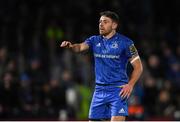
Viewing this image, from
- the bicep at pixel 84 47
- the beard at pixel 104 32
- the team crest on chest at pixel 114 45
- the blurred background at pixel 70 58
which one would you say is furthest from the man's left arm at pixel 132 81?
the blurred background at pixel 70 58

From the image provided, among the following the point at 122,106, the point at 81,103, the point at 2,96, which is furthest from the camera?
the point at 81,103

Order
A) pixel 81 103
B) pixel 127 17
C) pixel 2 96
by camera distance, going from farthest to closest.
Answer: pixel 127 17 < pixel 81 103 < pixel 2 96

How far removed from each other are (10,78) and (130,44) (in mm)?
5696

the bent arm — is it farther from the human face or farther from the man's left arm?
Answer: the human face

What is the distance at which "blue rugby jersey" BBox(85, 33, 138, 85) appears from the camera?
9.36 m

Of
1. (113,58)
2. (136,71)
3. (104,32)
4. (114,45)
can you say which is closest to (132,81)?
(136,71)

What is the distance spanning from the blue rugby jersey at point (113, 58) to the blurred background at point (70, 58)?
4.88 meters

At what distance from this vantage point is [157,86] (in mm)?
16188

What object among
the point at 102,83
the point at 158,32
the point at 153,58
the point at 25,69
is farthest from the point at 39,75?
the point at 102,83

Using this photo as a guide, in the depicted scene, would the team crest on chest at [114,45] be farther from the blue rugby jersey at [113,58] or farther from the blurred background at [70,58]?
the blurred background at [70,58]

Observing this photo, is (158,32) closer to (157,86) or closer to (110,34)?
(157,86)

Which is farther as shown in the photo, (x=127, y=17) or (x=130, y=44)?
(x=127, y=17)

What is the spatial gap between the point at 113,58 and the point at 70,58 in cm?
707

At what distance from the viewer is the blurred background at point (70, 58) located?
15.2 m
